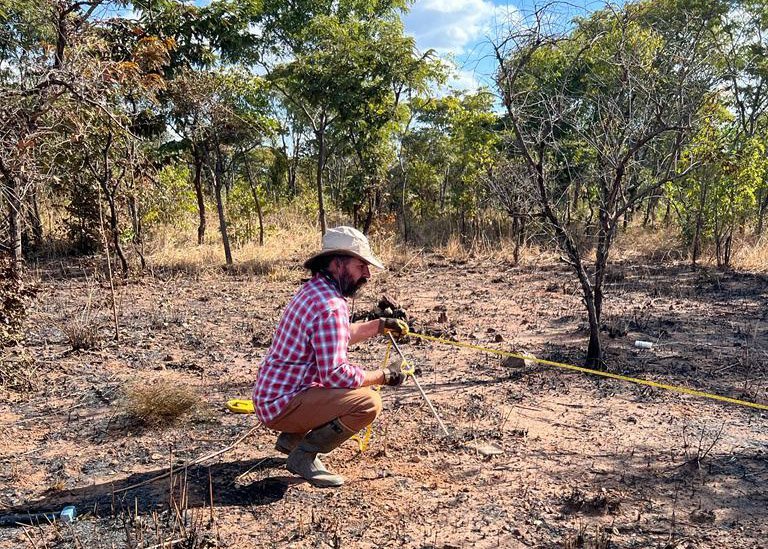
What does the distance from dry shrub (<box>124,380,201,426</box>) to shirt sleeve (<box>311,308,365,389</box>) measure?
1.57 m

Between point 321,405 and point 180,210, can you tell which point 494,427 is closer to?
point 321,405

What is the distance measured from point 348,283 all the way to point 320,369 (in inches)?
19.7

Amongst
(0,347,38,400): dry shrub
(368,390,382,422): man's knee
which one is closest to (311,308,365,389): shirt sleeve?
(368,390,382,422): man's knee

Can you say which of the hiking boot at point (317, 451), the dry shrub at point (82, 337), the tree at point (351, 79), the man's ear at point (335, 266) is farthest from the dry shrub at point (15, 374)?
the tree at point (351, 79)

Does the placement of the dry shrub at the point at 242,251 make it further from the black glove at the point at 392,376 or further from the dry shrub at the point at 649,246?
the black glove at the point at 392,376

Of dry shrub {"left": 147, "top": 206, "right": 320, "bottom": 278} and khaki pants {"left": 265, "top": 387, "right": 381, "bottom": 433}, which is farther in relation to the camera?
dry shrub {"left": 147, "top": 206, "right": 320, "bottom": 278}

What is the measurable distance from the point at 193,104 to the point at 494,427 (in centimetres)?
845

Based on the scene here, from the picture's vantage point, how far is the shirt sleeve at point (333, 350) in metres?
3.06

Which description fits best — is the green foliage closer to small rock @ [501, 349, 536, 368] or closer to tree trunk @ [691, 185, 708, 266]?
small rock @ [501, 349, 536, 368]

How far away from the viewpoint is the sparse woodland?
3141 mm

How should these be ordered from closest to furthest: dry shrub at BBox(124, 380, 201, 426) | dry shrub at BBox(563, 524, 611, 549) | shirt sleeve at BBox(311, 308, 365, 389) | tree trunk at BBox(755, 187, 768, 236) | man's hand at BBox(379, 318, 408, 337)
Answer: dry shrub at BBox(563, 524, 611, 549), shirt sleeve at BBox(311, 308, 365, 389), man's hand at BBox(379, 318, 408, 337), dry shrub at BBox(124, 380, 201, 426), tree trunk at BBox(755, 187, 768, 236)

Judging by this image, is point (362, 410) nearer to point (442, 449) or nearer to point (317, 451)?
point (317, 451)

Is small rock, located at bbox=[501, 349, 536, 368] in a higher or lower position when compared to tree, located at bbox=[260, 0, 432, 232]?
lower

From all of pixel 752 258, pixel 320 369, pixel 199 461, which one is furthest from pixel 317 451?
pixel 752 258
